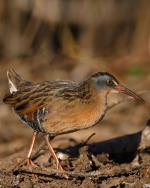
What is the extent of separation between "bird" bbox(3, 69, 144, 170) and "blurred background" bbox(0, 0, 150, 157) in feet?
20.6

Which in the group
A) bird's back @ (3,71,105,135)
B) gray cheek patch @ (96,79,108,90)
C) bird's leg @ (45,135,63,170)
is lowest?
bird's leg @ (45,135,63,170)

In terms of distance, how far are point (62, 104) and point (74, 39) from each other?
26.8ft

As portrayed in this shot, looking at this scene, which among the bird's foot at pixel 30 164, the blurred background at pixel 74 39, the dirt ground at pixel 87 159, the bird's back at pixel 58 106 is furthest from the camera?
the blurred background at pixel 74 39

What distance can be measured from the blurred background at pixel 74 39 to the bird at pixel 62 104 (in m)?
6.28

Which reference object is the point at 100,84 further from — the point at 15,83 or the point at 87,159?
the point at 15,83

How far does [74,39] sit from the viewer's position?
17359 mm

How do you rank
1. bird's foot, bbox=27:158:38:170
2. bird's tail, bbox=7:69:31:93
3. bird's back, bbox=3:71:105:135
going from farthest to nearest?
bird's tail, bbox=7:69:31:93, bird's foot, bbox=27:158:38:170, bird's back, bbox=3:71:105:135

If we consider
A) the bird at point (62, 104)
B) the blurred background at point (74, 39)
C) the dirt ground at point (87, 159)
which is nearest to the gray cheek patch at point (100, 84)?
the bird at point (62, 104)

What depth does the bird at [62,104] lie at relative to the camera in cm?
916

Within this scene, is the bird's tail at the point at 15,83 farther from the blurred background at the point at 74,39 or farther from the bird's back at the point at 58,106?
the blurred background at the point at 74,39

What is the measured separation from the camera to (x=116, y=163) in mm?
9945

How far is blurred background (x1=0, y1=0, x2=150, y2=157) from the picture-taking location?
16.6m

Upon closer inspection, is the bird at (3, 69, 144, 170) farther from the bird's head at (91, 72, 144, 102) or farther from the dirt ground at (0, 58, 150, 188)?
the dirt ground at (0, 58, 150, 188)

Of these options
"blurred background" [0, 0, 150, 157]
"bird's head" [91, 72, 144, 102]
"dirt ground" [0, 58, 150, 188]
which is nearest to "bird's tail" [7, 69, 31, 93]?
"dirt ground" [0, 58, 150, 188]
